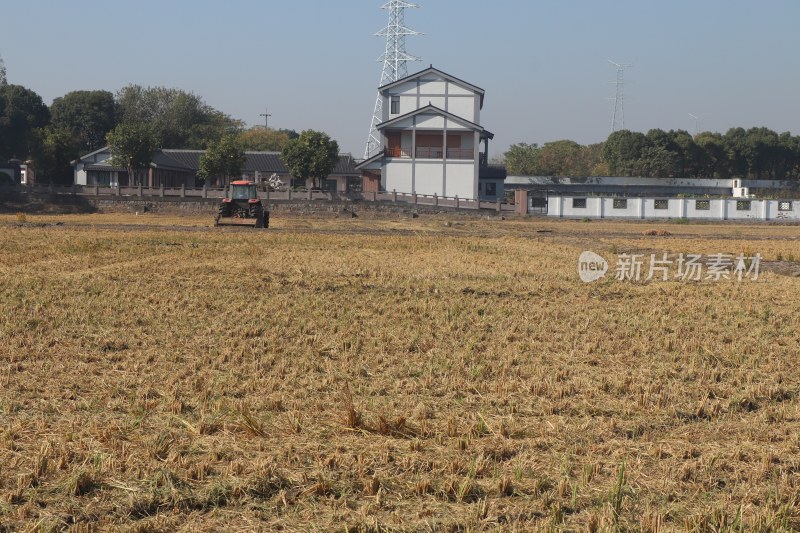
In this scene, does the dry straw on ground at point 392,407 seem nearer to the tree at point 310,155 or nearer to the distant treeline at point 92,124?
the tree at point 310,155

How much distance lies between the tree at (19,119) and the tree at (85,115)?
240cm

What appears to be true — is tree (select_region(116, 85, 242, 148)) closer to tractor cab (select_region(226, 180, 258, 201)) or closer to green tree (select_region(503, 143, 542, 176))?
green tree (select_region(503, 143, 542, 176))

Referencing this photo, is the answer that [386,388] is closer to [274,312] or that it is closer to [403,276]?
[274,312]

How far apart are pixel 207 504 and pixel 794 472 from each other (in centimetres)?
397

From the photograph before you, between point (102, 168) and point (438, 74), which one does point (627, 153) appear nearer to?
point (438, 74)

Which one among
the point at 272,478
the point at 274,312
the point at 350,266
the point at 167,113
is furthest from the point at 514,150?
the point at 272,478

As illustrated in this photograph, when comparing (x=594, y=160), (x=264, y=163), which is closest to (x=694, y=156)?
(x=594, y=160)

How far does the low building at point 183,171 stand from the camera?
6912 cm

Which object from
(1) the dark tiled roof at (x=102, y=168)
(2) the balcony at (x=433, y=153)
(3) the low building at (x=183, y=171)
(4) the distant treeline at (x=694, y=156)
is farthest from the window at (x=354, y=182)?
(4) the distant treeline at (x=694, y=156)

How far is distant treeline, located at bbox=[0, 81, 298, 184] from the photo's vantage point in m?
69.3

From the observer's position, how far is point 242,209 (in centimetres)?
3769

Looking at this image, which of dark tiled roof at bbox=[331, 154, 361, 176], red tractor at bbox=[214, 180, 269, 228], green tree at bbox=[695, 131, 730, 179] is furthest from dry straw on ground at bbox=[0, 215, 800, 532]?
green tree at bbox=[695, 131, 730, 179]

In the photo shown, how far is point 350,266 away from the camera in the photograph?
20297 millimetres

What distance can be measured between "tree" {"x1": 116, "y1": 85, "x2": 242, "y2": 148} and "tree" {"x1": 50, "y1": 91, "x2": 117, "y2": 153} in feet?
13.0
